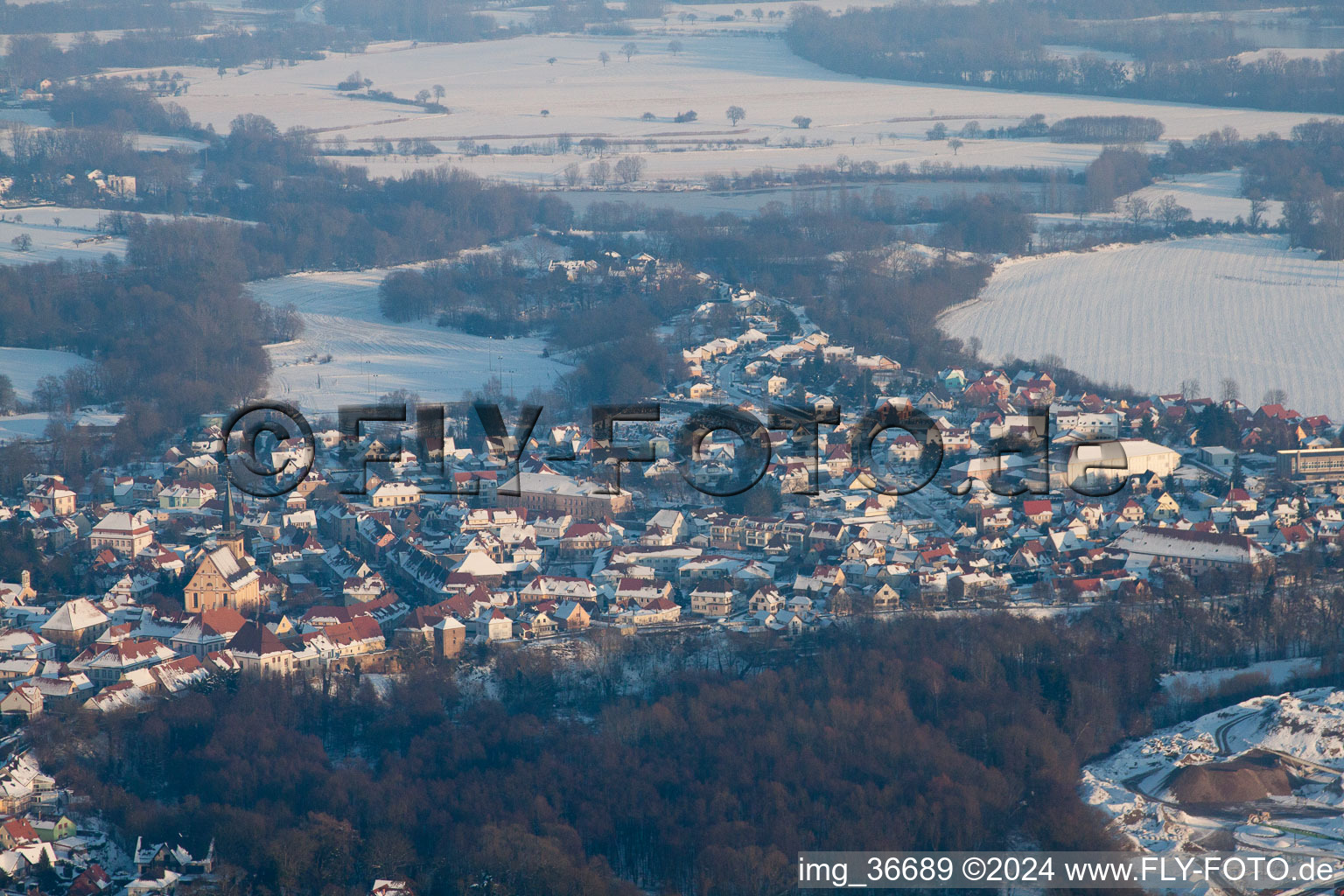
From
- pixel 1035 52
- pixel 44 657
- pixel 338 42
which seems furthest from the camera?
pixel 338 42

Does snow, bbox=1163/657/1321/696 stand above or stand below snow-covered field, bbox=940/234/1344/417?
below

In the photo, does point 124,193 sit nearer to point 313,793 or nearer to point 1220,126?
point 1220,126

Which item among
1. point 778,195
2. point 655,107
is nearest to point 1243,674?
point 778,195

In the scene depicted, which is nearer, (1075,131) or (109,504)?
(109,504)

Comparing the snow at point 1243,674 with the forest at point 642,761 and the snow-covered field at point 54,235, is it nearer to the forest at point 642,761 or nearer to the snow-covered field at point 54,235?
the forest at point 642,761

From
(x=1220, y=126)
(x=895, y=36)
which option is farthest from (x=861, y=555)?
(x=895, y=36)

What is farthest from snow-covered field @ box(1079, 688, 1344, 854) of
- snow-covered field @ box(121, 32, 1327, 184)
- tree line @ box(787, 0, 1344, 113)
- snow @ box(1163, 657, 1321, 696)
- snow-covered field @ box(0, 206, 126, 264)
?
tree line @ box(787, 0, 1344, 113)

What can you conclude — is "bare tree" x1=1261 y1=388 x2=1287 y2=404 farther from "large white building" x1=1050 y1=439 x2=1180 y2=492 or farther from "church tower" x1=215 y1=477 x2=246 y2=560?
"church tower" x1=215 y1=477 x2=246 y2=560
